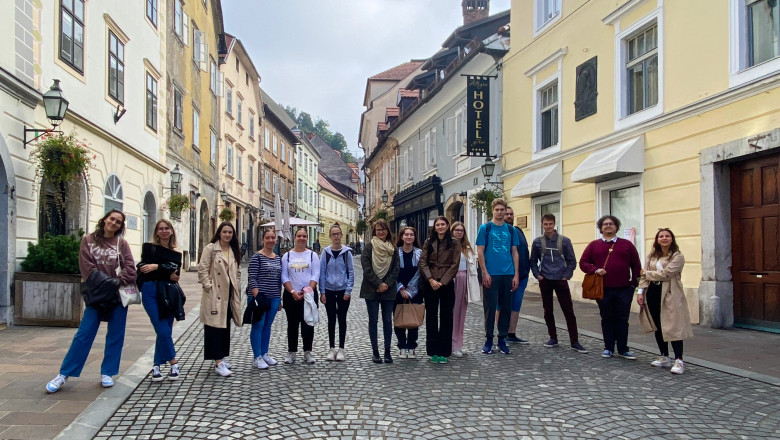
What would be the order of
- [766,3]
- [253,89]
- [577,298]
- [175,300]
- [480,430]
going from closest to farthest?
[480,430] → [175,300] → [766,3] → [577,298] → [253,89]

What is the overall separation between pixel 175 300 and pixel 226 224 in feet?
2.94

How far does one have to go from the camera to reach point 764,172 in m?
8.73

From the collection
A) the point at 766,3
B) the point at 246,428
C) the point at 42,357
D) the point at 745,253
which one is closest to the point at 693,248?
the point at 745,253

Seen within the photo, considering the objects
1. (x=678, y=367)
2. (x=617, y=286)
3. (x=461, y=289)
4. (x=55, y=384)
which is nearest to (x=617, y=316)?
(x=617, y=286)

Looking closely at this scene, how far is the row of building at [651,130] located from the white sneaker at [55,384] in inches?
334

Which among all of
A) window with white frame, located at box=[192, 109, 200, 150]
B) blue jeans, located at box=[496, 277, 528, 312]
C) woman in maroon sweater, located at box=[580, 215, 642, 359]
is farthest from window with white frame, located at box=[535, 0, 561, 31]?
window with white frame, located at box=[192, 109, 200, 150]

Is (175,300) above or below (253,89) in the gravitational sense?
below

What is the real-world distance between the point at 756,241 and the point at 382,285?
583 centimetres

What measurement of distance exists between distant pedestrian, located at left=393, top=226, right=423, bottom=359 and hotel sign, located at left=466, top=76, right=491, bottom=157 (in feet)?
33.5

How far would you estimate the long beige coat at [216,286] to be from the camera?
6.03 metres

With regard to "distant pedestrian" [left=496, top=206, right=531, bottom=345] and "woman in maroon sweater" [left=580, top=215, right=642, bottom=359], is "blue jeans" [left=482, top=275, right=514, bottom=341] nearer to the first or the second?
"distant pedestrian" [left=496, top=206, right=531, bottom=345]

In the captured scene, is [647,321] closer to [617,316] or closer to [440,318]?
[617,316]

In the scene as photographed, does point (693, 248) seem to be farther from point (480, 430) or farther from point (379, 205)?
point (379, 205)

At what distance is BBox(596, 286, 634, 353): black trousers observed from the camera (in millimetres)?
6977
